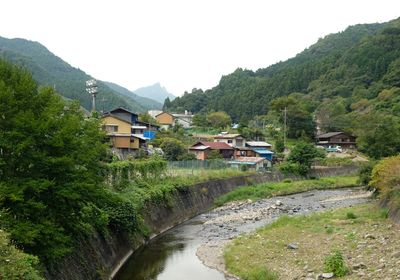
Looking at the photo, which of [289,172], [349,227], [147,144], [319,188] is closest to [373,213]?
[349,227]

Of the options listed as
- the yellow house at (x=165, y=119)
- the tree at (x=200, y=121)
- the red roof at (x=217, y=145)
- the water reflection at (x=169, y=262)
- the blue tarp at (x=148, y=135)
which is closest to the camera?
the water reflection at (x=169, y=262)

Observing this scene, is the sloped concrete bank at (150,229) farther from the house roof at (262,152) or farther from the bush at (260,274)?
the house roof at (262,152)

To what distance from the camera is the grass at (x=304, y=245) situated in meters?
20.4

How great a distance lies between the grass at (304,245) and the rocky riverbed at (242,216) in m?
1.37

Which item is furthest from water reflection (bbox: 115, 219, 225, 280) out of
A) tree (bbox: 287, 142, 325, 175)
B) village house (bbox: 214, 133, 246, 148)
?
village house (bbox: 214, 133, 246, 148)

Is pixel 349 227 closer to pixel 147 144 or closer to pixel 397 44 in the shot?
pixel 147 144

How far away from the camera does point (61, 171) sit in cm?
1689

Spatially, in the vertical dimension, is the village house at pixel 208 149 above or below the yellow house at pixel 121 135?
below

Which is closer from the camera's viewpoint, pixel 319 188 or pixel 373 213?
pixel 373 213

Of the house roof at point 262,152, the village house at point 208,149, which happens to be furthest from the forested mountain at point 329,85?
the village house at point 208,149

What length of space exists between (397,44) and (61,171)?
464 ft

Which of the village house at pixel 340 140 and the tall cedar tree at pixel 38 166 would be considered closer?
the tall cedar tree at pixel 38 166

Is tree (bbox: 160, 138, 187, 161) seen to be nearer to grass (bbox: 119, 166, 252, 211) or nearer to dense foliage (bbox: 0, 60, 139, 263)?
grass (bbox: 119, 166, 252, 211)

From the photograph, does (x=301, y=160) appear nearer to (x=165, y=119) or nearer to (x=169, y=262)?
(x=165, y=119)
